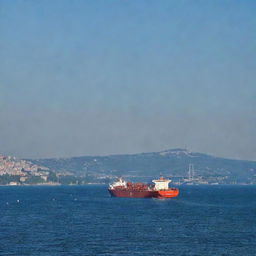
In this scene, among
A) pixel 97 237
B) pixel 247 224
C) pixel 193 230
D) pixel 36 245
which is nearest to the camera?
pixel 36 245

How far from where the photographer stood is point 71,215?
11450 cm

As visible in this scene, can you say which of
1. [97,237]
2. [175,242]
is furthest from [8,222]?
[175,242]

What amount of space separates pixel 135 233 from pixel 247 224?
22151mm

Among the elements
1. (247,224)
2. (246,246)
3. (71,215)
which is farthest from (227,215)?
(246,246)

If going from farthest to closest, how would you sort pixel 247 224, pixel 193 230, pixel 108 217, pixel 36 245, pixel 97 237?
pixel 108 217 < pixel 247 224 < pixel 193 230 < pixel 97 237 < pixel 36 245

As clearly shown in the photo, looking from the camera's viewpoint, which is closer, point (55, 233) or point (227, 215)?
point (55, 233)

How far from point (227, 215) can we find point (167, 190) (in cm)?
7424

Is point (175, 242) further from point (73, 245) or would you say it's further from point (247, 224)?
point (247, 224)

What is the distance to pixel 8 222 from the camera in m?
100

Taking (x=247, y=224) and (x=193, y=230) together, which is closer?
(x=193, y=230)

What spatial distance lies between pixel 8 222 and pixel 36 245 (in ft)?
94.8

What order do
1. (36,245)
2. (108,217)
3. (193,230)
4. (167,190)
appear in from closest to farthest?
(36,245), (193,230), (108,217), (167,190)

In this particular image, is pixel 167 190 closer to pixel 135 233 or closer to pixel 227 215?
pixel 227 215

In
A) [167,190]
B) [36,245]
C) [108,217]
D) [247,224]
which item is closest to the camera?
[36,245]
